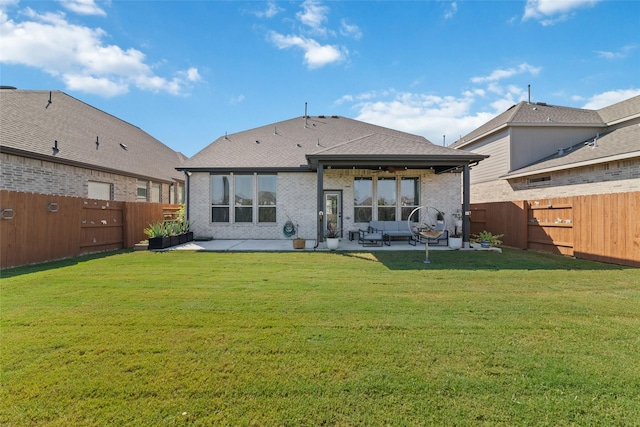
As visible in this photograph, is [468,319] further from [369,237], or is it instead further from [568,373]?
[369,237]

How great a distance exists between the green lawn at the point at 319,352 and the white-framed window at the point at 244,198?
24.6ft

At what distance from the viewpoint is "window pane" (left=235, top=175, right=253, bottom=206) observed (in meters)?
13.4

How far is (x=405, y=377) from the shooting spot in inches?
101

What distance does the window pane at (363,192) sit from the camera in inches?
520

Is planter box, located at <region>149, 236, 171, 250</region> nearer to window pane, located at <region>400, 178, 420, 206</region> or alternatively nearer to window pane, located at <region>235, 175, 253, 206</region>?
window pane, located at <region>235, 175, 253, 206</region>

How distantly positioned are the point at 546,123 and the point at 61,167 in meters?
22.0

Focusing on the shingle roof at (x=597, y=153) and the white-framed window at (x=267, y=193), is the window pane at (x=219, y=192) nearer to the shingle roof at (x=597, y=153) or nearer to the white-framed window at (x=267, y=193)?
the white-framed window at (x=267, y=193)

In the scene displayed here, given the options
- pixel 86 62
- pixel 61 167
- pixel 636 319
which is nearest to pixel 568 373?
pixel 636 319

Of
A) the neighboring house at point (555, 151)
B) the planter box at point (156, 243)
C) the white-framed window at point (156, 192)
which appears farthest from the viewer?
the white-framed window at point (156, 192)

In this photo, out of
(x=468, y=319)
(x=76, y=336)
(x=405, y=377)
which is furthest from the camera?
(x=468, y=319)

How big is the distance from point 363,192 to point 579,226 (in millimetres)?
7494

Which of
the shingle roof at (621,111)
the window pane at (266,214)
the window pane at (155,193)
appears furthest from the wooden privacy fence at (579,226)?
the window pane at (155,193)

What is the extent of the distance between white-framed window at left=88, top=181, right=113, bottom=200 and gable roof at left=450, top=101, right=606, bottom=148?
1963 cm

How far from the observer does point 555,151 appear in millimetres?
14883
